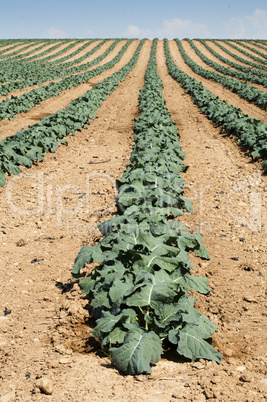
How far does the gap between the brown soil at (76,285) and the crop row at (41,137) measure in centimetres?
32

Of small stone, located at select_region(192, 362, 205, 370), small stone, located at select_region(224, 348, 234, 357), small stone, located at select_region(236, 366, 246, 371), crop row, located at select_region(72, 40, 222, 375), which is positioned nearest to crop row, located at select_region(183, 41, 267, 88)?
crop row, located at select_region(72, 40, 222, 375)

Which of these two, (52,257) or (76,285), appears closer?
(76,285)

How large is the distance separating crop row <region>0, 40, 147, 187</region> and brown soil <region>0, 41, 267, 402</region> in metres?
0.32

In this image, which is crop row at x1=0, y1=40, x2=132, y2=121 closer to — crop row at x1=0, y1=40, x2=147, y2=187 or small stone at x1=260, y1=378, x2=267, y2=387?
crop row at x1=0, y1=40, x2=147, y2=187

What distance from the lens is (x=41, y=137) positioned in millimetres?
10320

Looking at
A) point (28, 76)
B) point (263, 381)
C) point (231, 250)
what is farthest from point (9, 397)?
point (28, 76)

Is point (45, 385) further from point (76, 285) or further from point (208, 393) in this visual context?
point (76, 285)

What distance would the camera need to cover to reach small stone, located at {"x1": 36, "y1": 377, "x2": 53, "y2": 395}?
2721 millimetres

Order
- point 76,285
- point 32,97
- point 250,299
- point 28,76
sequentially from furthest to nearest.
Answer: point 28,76
point 32,97
point 76,285
point 250,299

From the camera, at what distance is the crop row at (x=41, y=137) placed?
28.2 ft

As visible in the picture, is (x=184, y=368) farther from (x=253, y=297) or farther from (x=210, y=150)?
(x=210, y=150)

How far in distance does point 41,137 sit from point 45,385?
8539 millimetres

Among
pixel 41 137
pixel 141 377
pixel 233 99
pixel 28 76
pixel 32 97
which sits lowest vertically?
pixel 141 377

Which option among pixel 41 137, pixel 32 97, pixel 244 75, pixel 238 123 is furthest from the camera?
pixel 244 75
